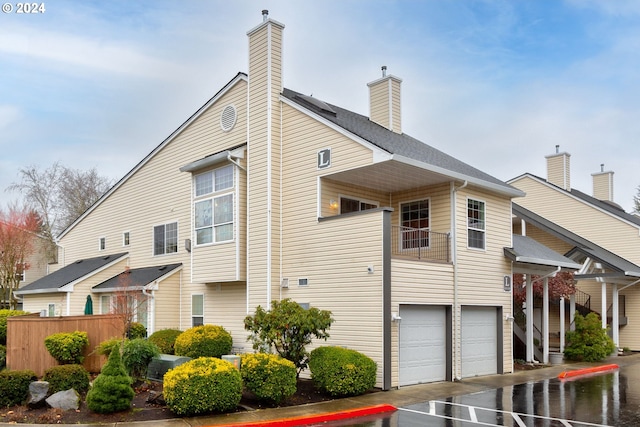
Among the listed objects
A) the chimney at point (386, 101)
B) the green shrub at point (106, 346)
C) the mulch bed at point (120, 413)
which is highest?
the chimney at point (386, 101)

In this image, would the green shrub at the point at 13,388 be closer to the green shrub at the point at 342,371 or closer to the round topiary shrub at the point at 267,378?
the round topiary shrub at the point at 267,378

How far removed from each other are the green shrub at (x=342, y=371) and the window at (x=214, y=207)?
596 centimetres

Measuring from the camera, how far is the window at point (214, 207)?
60.4 feet

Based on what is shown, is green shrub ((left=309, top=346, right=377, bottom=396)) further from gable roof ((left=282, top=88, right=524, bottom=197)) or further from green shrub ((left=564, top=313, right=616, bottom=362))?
green shrub ((left=564, top=313, right=616, bottom=362))

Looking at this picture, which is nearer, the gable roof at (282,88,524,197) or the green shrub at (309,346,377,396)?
the green shrub at (309,346,377,396)

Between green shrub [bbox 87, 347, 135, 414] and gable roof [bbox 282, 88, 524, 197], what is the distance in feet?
25.6

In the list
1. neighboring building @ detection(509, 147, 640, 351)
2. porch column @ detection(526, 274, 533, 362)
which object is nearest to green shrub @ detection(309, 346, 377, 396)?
porch column @ detection(526, 274, 533, 362)

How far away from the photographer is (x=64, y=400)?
36.6ft

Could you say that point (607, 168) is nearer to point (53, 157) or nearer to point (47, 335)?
point (47, 335)

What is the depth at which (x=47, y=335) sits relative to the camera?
46.7 feet

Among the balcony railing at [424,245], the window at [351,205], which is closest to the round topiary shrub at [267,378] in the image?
the balcony railing at [424,245]

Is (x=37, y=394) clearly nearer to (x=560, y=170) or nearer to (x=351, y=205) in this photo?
(x=351, y=205)

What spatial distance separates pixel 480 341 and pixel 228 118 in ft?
35.0

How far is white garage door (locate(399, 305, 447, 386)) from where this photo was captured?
15067 mm
